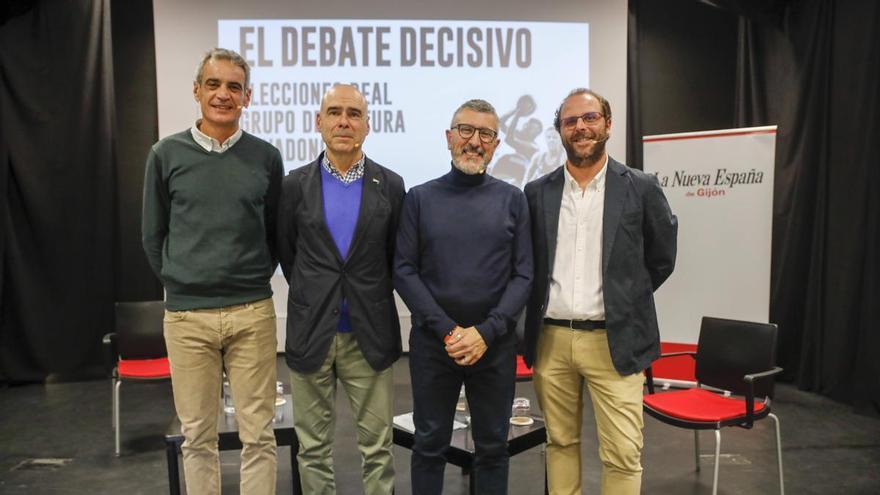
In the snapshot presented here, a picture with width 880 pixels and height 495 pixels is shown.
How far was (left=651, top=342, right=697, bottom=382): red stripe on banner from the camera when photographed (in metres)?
4.98

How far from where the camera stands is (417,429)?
95.8 inches

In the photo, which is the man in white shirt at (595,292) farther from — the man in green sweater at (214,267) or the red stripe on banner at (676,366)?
the red stripe on banner at (676,366)

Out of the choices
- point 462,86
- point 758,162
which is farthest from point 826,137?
point 462,86

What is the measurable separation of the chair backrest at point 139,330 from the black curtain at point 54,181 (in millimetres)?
1497

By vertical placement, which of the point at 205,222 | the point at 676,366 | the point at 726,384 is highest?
the point at 205,222

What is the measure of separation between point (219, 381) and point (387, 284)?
69cm

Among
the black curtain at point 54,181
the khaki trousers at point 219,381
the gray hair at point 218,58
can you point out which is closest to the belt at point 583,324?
the khaki trousers at point 219,381

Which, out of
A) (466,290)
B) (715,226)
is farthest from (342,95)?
(715,226)

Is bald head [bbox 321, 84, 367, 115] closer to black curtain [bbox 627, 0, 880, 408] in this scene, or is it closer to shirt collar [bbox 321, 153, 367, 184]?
shirt collar [bbox 321, 153, 367, 184]

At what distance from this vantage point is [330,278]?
237 centimetres

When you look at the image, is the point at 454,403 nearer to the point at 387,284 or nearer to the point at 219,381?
the point at 387,284

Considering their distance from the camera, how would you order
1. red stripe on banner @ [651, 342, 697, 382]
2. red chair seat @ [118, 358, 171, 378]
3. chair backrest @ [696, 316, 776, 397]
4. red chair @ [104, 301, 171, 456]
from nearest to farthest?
chair backrest @ [696, 316, 776, 397] < red chair seat @ [118, 358, 171, 378] < red chair @ [104, 301, 171, 456] < red stripe on banner @ [651, 342, 697, 382]

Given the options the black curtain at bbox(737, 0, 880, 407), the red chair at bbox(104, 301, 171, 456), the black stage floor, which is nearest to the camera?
the black stage floor

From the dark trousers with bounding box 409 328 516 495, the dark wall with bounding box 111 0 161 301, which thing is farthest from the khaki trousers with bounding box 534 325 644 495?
the dark wall with bounding box 111 0 161 301
